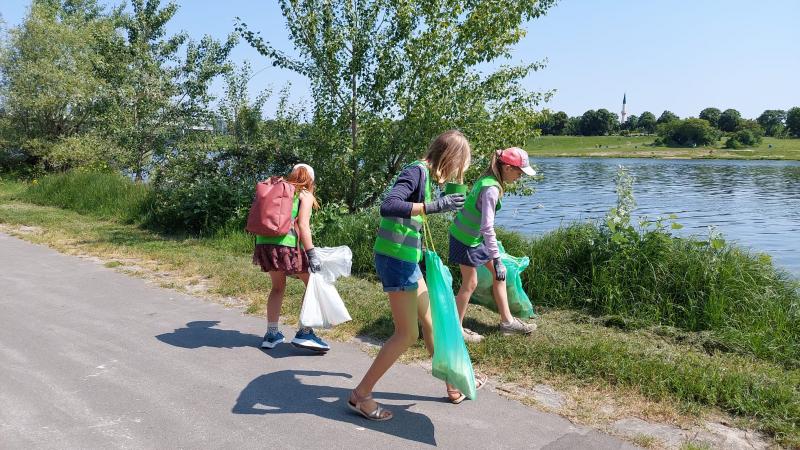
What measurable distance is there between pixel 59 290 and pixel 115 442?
4295 mm

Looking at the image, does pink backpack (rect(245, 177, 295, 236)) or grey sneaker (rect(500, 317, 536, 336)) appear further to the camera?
grey sneaker (rect(500, 317, 536, 336))

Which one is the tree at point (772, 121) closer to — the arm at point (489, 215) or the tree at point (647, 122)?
the tree at point (647, 122)

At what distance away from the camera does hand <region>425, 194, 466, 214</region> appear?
143 inches

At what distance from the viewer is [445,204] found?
365 centimetres

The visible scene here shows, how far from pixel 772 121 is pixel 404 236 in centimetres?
13714

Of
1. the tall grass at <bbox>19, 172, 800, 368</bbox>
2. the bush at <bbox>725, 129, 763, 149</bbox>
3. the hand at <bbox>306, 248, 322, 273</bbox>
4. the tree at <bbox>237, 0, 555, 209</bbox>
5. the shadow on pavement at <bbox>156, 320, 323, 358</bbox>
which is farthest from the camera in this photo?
the bush at <bbox>725, 129, 763, 149</bbox>

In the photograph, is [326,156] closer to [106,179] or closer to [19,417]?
[106,179]

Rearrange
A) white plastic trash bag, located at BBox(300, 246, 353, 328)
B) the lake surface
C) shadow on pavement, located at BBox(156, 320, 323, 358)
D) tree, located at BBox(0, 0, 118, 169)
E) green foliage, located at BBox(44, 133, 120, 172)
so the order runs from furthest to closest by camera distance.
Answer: tree, located at BBox(0, 0, 118, 169) < the lake surface < green foliage, located at BBox(44, 133, 120, 172) < shadow on pavement, located at BBox(156, 320, 323, 358) < white plastic trash bag, located at BBox(300, 246, 353, 328)

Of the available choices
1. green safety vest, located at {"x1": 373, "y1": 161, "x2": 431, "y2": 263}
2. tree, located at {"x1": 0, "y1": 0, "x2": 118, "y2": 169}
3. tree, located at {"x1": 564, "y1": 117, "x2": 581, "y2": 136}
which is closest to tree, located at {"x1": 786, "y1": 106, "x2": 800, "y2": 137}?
tree, located at {"x1": 564, "y1": 117, "x2": 581, "y2": 136}

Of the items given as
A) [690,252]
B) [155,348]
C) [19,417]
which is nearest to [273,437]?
[19,417]

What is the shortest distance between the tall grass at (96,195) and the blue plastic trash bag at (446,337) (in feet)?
30.8

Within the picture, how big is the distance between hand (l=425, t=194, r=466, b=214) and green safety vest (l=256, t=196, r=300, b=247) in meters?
1.93

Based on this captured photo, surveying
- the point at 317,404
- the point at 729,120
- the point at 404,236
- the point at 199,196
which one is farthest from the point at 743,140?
the point at 317,404

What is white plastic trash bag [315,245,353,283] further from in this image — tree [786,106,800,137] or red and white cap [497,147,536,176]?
tree [786,106,800,137]
